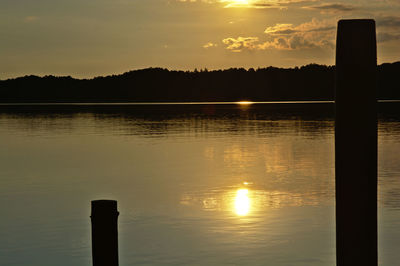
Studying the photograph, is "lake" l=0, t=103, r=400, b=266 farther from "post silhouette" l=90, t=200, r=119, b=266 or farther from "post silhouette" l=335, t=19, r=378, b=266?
"post silhouette" l=335, t=19, r=378, b=266

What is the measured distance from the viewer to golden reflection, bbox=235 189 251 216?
64.9 ft

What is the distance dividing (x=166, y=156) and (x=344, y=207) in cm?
3390

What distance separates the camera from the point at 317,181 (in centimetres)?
2744

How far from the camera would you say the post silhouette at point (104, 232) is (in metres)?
6.41

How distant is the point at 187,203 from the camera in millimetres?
21969

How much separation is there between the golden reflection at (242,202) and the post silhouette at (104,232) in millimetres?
13133

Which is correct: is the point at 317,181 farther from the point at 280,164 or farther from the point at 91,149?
the point at 91,149

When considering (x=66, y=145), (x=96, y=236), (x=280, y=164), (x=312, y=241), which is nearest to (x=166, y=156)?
(x=280, y=164)

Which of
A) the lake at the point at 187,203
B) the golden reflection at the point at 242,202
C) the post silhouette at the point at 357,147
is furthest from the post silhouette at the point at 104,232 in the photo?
the golden reflection at the point at 242,202

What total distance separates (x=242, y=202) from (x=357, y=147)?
17279 millimetres

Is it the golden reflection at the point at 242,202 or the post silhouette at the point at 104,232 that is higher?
the post silhouette at the point at 104,232

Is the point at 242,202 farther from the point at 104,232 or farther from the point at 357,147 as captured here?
the point at 357,147

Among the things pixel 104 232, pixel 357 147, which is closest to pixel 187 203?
pixel 104 232

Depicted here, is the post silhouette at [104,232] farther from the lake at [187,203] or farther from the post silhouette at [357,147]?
the lake at [187,203]
